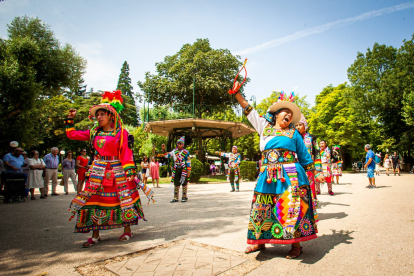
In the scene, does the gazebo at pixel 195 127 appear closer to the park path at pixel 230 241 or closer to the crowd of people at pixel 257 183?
the park path at pixel 230 241

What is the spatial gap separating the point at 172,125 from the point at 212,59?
24.2ft

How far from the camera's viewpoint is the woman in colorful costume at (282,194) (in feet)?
11.1

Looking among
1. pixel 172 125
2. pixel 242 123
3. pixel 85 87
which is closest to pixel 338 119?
pixel 242 123

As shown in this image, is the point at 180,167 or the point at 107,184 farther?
the point at 180,167

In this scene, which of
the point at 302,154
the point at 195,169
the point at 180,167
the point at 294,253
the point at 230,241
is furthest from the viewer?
the point at 195,169

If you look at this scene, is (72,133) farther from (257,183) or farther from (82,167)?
(82,167)

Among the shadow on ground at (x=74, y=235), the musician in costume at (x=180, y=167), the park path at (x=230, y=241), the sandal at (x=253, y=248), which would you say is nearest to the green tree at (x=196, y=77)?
the musician in costume at (x=180, y=167)

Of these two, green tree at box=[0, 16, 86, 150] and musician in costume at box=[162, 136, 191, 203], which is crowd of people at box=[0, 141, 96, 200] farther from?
green tree at box=[0, 16, 86, 150]

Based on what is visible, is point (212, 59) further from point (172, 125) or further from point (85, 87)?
point (85, 87)

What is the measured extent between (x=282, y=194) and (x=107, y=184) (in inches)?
106

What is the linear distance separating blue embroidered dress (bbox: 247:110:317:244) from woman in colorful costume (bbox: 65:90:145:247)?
2.03m

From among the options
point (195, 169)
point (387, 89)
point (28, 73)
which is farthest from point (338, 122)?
point (28, 73)

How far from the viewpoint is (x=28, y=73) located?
1522 cm

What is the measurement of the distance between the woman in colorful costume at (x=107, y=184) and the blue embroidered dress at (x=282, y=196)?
6.65 ft
